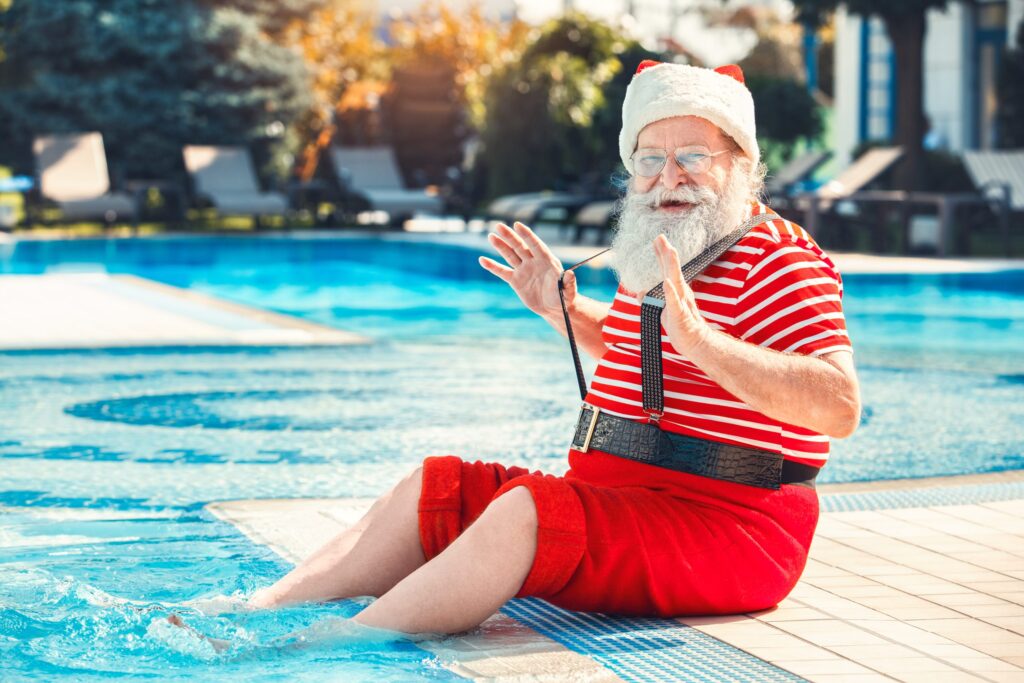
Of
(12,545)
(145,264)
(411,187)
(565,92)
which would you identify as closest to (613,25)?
(565,92)

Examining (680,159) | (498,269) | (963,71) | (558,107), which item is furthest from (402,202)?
(680,159)

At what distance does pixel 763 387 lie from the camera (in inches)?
107

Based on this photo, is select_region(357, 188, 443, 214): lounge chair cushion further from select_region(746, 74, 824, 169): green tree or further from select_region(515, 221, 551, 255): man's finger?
select_region(515, 221, 551, 255): man's finger

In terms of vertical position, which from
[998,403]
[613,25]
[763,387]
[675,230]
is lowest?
[998,403]

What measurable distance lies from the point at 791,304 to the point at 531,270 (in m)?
0.75

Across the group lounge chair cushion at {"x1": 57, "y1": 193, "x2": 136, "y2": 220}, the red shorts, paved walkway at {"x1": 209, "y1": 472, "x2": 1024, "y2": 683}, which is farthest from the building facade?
the red shorts

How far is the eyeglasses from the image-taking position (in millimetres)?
3016

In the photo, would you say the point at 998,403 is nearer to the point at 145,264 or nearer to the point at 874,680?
the point at 874,680

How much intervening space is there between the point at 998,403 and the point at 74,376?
14.4ft

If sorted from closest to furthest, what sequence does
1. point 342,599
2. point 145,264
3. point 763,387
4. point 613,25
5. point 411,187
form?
point 763,387 → point 342,599 → point 145,264 → point 613,25 → point 411,187

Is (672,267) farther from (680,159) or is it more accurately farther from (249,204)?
(249,204)

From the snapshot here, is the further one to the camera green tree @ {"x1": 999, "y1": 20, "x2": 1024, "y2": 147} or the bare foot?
green tree @ {"x1": 999, "y1": 20, "x2": 1024, "y2": 147}

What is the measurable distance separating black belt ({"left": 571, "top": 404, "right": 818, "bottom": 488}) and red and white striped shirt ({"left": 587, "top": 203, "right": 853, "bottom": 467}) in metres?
0.02

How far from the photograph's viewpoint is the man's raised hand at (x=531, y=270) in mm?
3387
